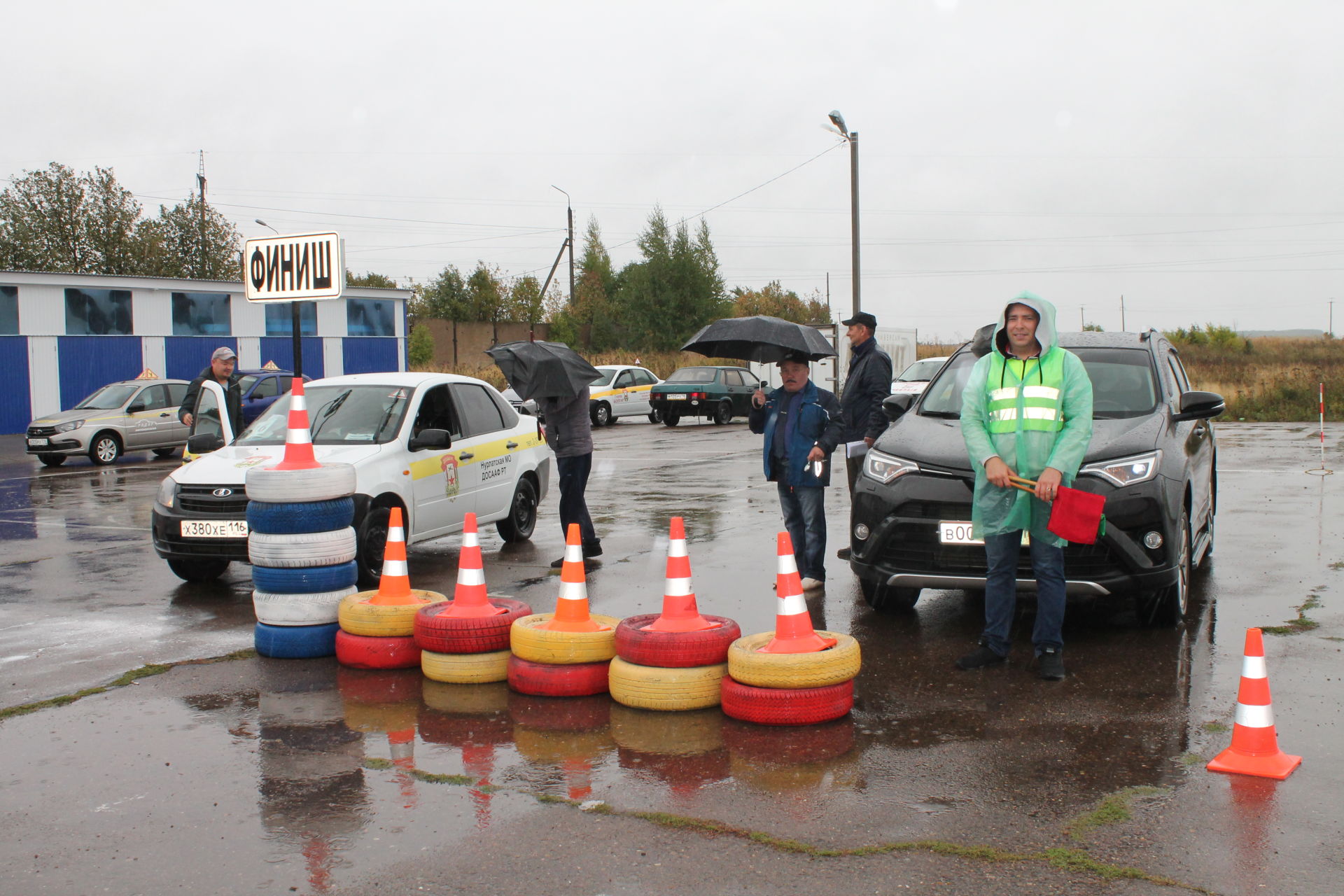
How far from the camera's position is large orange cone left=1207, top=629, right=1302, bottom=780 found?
14.0 feet

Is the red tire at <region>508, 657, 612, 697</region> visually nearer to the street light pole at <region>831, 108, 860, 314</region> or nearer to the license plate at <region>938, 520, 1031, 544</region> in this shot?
the license plate at <region>938, 520, 1031, 544</region>

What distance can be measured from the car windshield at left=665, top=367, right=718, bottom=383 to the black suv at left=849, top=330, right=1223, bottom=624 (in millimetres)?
23399

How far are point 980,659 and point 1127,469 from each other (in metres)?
1.42

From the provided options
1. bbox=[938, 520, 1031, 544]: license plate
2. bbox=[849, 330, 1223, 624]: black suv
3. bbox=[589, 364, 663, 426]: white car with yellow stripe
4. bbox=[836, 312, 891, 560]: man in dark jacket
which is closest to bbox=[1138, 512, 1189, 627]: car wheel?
bbox=[849, 330, 1223, 624]: black suv

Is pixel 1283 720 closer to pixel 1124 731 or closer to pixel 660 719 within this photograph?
pixel 1124 731

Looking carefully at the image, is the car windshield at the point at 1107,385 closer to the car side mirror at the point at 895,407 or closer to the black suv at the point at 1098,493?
the black suv at the point at 1098,493

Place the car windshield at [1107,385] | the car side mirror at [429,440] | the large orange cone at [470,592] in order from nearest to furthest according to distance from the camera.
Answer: the large orange cone at [470,592]
the car windshield at [1107,385]
the car side mirror at [429,440]

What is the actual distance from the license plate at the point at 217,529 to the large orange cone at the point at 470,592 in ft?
9.45

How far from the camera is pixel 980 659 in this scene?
5.82 m

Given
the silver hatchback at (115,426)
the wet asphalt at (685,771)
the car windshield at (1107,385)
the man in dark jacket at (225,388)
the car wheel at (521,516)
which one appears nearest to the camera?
the wet asphalt at (685,771)

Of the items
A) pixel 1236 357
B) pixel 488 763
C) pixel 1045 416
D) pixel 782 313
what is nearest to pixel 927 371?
pixel 1045 416

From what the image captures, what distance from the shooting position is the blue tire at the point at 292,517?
6.32 meters

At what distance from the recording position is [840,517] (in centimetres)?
1169

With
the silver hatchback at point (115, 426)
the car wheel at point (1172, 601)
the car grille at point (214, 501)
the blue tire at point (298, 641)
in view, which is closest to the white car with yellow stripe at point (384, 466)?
the car grille at point (214, 501)
